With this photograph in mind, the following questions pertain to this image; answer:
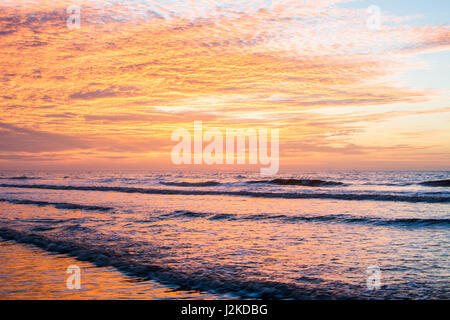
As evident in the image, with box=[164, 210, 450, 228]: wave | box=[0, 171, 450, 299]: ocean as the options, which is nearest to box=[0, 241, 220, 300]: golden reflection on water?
box=[0, 171, 450, 299]: ocean

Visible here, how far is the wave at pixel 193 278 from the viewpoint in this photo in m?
6.95

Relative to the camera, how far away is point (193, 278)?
7906 mm

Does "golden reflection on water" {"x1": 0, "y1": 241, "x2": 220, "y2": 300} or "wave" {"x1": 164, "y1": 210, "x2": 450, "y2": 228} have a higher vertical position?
"golden reflection on water" {"x1": 0, "y1": 241, "x2": 220, "y2": 300}

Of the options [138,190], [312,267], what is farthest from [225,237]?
[138,190]

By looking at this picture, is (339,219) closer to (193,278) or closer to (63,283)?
(193,278)

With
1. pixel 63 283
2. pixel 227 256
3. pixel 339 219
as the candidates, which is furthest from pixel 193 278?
pixel 339 219

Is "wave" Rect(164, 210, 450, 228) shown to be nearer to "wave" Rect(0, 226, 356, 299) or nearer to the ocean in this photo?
the ocean

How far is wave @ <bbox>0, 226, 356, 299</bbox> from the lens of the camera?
22.8 ft

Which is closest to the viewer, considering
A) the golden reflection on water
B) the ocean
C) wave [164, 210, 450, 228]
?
the golden reflection on water

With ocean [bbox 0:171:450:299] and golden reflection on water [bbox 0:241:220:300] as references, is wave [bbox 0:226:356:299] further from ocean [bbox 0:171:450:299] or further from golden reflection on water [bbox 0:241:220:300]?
golden reflection on water [bbox 0:241:220:300]

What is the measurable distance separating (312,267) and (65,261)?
6109 mm

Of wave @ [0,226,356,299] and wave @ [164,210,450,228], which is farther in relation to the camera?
wave @ [164,210,450,228]

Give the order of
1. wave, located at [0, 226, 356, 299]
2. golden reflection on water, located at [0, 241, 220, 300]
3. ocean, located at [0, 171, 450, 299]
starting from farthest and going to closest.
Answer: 1. ocean, located at [0, 171, 450, 299]
2. wave, located at [0, 226, 356, 299]
3. golden reflection on water, located at [0, 241, 220, 300]
